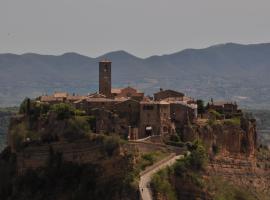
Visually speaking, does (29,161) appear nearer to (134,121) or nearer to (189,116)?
(134,121)

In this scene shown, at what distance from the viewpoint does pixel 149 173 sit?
6756cm

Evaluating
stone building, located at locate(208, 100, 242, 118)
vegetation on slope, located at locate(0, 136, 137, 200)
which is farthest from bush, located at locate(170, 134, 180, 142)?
stone building, located at locate(208, 100, 242, 118)

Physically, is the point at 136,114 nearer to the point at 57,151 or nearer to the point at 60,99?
the point at 57,151

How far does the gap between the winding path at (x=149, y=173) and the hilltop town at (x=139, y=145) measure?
0.08m

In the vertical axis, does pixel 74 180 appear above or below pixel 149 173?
below

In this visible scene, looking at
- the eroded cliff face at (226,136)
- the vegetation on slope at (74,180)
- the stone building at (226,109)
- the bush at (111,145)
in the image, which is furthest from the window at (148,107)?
the stone building at (226,109)

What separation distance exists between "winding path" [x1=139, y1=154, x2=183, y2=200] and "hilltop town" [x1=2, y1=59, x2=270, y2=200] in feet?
0.26

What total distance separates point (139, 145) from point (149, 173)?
10.2 ft

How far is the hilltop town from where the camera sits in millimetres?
67812

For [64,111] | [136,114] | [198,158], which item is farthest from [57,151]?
[198,158]

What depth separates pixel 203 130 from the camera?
75250mm

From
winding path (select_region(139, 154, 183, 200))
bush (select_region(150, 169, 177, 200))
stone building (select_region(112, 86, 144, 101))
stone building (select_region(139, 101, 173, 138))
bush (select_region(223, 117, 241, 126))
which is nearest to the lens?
winding path (select_region(139, 154, 183, 200))

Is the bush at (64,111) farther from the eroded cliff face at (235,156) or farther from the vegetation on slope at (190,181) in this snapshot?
the vegetation on slope at (190,181)

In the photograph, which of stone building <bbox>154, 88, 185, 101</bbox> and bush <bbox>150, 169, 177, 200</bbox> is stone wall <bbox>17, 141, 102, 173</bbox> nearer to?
bush <bbox>150, 169, 177, 200</bbox>
